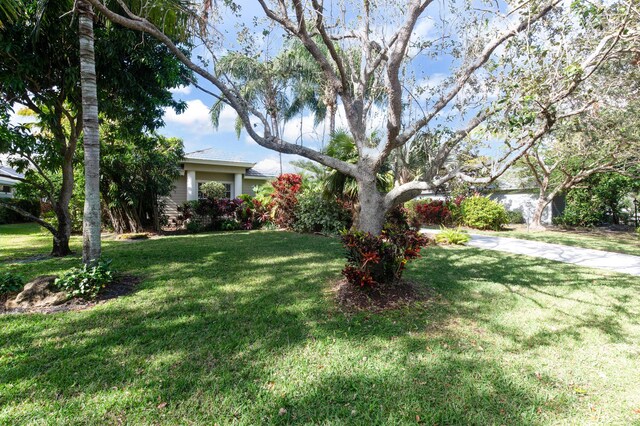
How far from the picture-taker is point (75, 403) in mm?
2154

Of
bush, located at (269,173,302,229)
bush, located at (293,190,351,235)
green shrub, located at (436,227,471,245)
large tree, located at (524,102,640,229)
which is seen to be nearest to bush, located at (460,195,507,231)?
large tree, located at (524,102,640,229)

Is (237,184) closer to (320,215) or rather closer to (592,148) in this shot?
(320,215)

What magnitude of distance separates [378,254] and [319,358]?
67.9 inches

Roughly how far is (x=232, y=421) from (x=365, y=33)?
18.0 feet

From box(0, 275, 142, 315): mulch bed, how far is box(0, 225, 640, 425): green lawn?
21 centimetres

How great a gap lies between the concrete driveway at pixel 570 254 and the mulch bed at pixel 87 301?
9.24m

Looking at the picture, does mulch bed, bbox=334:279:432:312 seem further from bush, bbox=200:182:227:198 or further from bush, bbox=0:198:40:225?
bush, bbox=0:198:40:225

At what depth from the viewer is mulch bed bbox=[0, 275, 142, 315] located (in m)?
3.80

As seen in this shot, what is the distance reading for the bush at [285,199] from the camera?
12.1 m

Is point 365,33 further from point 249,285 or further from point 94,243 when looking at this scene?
point 94,243

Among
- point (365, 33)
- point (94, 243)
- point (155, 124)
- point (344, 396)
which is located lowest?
point (344, 396)

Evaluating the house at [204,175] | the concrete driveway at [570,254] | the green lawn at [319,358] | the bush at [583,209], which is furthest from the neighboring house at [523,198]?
the green lawn at [319,358]

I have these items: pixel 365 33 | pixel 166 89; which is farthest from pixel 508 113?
pixel 166 89

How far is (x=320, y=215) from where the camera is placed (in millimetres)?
11188
